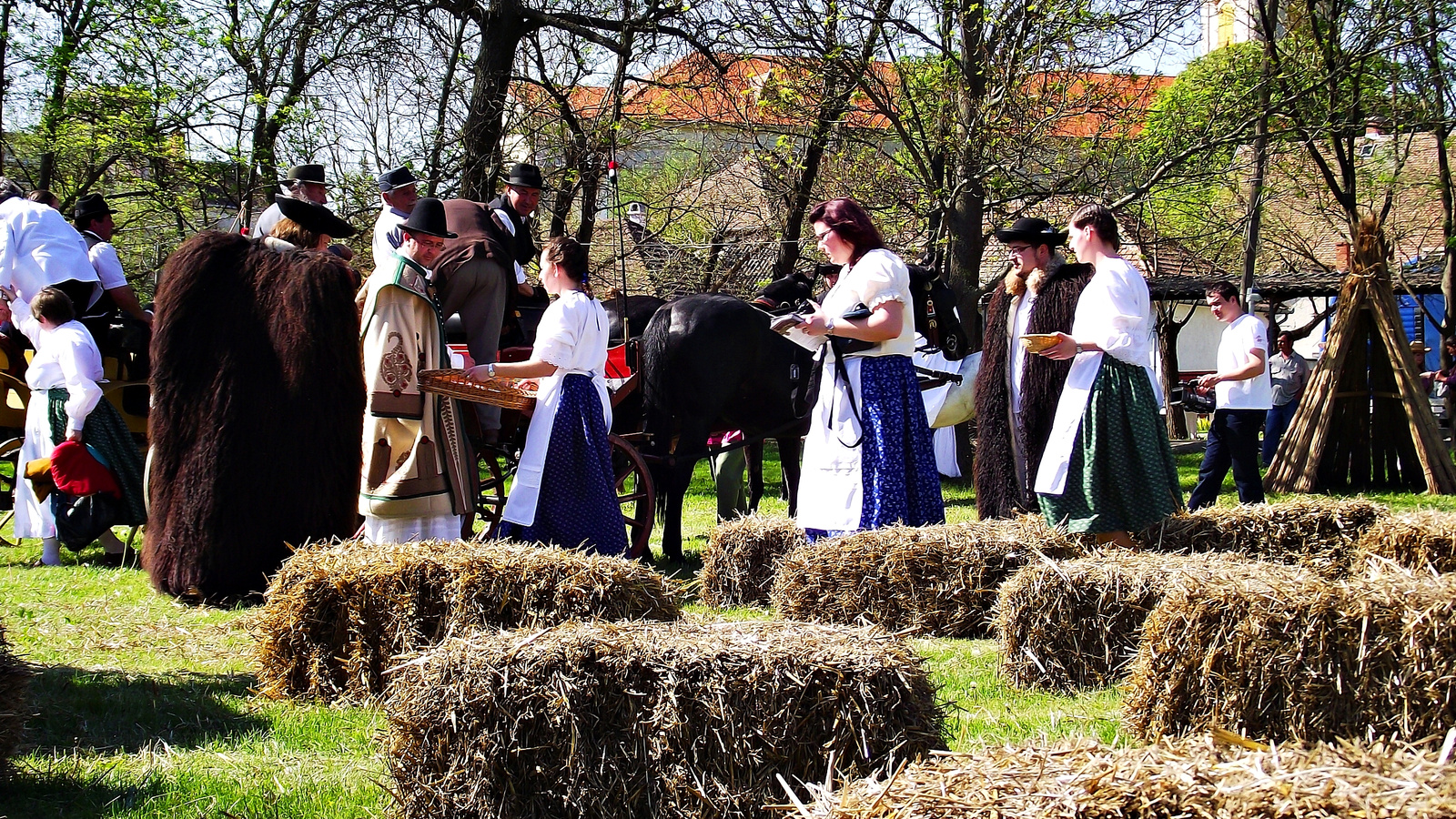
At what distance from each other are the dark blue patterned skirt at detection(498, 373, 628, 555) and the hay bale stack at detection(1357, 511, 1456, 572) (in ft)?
11.0

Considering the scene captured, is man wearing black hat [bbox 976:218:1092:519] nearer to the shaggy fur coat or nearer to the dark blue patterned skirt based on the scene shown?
the shaggy fur coat

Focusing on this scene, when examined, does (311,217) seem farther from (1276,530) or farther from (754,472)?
(1276,530)

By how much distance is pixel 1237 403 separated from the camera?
8664mm

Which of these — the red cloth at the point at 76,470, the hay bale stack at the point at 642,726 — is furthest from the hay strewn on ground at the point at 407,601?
the red cloth at the point at 76,470

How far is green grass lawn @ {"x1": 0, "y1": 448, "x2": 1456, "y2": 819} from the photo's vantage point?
3.06m

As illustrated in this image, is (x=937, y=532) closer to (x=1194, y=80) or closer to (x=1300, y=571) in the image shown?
(x=1300, y=571)

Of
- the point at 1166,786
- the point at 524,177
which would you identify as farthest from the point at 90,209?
the point at 1166,786

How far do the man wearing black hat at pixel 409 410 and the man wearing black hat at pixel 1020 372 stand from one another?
2.71 m

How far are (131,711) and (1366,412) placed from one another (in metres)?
10.6

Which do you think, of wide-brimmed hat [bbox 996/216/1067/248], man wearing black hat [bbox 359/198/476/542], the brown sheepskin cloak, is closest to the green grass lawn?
the brown sheepskin cloak

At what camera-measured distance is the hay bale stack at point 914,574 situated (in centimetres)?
494

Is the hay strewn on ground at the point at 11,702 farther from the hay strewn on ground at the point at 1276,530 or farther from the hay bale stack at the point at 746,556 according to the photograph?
the hay strewn on ground at the point at 1276,530

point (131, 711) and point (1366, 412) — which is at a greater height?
point (1366, 412)

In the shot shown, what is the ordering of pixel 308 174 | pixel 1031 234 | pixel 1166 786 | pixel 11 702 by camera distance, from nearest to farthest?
pixel 1166 786 → pixel 11 702 → pixel 1031 234 → pixel 308 174
